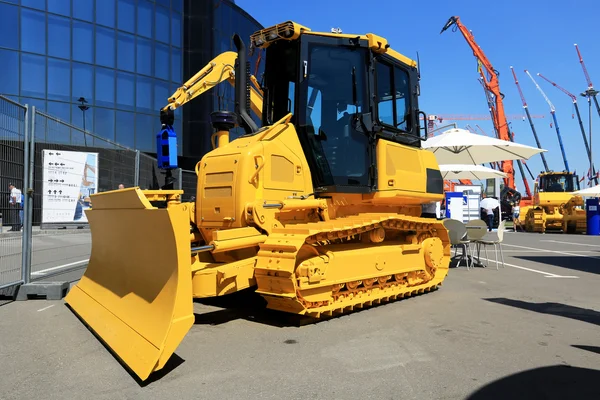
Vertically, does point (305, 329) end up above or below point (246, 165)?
below

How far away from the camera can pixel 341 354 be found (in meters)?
4.04

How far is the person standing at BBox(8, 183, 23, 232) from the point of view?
→ 6144mm

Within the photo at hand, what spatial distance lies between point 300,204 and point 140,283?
2.00m

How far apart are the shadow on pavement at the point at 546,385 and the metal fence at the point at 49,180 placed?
581 centimetres

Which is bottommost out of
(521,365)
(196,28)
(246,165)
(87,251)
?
(521,365)

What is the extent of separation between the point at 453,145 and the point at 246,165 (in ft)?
25.5

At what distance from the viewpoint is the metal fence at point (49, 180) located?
613 cm

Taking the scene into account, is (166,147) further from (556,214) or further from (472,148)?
(556,214)

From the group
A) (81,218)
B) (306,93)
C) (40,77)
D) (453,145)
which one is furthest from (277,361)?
(40,77)

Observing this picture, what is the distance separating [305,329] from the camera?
486 centimetres

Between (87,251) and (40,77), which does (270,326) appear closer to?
(87,251)

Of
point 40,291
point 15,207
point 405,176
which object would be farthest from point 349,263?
point 15,207

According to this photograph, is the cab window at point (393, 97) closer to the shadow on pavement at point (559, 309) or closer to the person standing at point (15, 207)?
the shadow on pavement at point (559, 309)

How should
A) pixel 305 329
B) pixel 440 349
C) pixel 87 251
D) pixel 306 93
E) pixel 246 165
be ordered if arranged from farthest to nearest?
pixel 87 251 < pixel 306 93 < pixel 246 165 < pixel 305 329 < pixel 440 349
